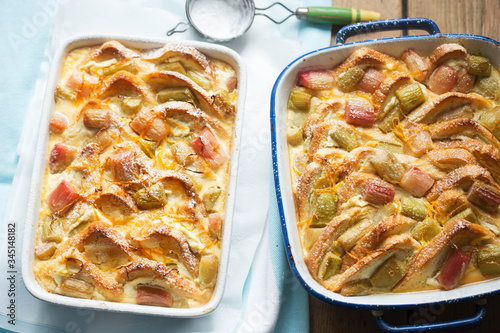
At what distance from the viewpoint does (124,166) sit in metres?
2.96

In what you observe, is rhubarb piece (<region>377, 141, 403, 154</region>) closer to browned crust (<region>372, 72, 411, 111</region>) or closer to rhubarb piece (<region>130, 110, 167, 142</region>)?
browned crust (<region>372, 72, 411, 111</region>)

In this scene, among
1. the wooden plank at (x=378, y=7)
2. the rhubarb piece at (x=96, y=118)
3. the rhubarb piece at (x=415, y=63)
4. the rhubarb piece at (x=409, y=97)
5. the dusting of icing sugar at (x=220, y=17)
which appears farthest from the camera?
the wooden plank at (x=378, y=7)

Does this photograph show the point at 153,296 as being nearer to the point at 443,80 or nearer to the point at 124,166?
the point at 124,166

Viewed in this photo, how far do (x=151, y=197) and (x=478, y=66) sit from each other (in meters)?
2.12

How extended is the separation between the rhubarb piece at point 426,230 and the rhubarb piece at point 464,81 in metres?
0.89

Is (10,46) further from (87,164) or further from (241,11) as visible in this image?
(241,11)

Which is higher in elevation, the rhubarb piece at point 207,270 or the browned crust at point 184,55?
the browned crust at point 184,55

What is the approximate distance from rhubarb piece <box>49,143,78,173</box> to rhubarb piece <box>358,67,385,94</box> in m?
1.76

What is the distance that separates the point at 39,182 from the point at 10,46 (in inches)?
47.7

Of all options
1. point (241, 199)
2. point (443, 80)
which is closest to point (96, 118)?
point (241, 199)

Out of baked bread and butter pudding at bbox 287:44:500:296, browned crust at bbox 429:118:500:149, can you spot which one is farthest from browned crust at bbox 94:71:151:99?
browned crust at bbox 429:118:500:149

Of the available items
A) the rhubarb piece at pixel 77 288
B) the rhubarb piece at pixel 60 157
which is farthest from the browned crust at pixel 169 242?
the rhubarb piece at pixel 60 157

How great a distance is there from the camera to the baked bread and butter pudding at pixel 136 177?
289 cm

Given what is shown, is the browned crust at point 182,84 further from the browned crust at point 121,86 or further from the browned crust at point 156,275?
the browned crust at point 156,275
